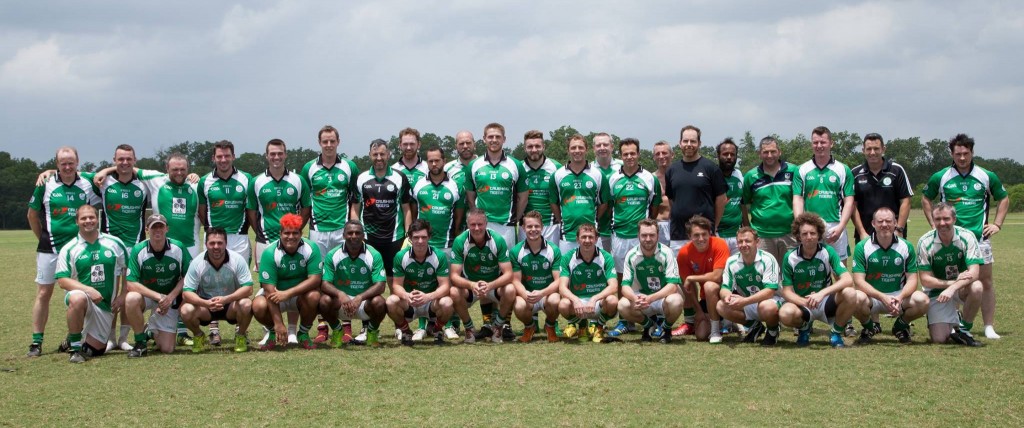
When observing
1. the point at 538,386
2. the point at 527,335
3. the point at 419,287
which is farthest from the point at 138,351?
the point at 538,386

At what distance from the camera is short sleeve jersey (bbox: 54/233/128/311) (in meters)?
6.94

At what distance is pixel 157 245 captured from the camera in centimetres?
705

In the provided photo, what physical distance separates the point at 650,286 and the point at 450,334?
6.19 feet

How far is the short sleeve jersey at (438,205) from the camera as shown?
27.1 feet

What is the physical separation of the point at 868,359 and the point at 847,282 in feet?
2.70

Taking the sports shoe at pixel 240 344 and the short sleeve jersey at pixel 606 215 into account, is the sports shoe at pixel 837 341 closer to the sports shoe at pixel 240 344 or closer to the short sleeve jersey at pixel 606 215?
the short sleeve jersey at pixel 606 215

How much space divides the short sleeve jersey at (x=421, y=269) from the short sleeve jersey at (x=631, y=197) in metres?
1.80

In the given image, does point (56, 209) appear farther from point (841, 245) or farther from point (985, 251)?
point (985, 251)

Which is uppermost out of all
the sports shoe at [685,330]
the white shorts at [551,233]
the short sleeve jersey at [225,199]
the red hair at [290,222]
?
the short sleeve jersey at [225,199]

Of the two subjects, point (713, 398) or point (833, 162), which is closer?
point (713, 398)

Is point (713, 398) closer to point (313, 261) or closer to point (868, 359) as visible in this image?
point (868, 359)

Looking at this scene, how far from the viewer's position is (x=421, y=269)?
7570mm

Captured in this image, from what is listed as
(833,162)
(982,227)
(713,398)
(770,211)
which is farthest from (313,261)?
(982,227)

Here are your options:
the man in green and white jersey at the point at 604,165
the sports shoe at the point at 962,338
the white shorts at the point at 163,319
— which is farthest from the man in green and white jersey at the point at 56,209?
the sports shoe at the point at 962,338
